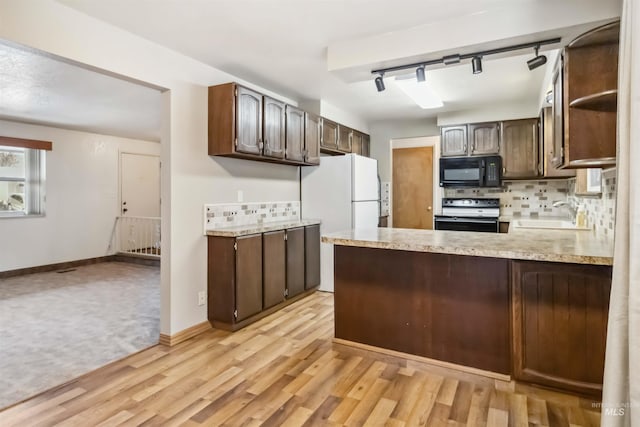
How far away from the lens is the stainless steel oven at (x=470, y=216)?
200 inches

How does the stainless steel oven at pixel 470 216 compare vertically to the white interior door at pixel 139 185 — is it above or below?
below

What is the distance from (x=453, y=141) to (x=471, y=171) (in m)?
0.52

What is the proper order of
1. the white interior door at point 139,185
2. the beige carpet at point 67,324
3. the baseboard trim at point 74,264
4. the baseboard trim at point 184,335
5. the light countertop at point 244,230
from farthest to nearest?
the white interior door at point 139,185 → the baseboard trim at point 74,264 → the light countertop at point 244,230 → the baseboard trim at point 184,335 → the beige carpet at point 67,324

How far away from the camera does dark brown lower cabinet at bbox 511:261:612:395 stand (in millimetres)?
2033

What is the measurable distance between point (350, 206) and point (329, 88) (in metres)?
1.37

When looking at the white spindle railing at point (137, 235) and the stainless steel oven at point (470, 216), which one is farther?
the white spindle railing at point (137, 235)

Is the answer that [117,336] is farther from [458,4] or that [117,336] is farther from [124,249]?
[124,249]

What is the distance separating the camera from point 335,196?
4.43 metres

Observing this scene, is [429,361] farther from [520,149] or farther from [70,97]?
[70,97]

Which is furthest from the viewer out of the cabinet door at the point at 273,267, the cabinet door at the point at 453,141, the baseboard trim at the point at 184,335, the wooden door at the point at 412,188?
the wooden door at the point at 412,188

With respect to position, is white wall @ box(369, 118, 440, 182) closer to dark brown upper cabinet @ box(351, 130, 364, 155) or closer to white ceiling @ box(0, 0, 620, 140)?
dark brown upper cabinet @ box(351, 130, 364, 155)

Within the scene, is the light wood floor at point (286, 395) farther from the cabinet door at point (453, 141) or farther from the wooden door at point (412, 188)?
the cabinet door at point (453, 141)

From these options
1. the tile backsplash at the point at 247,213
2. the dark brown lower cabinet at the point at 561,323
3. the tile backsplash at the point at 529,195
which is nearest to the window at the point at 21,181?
the tile backsplash at the point at 247,213

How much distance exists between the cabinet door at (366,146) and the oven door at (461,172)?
1.19 m
